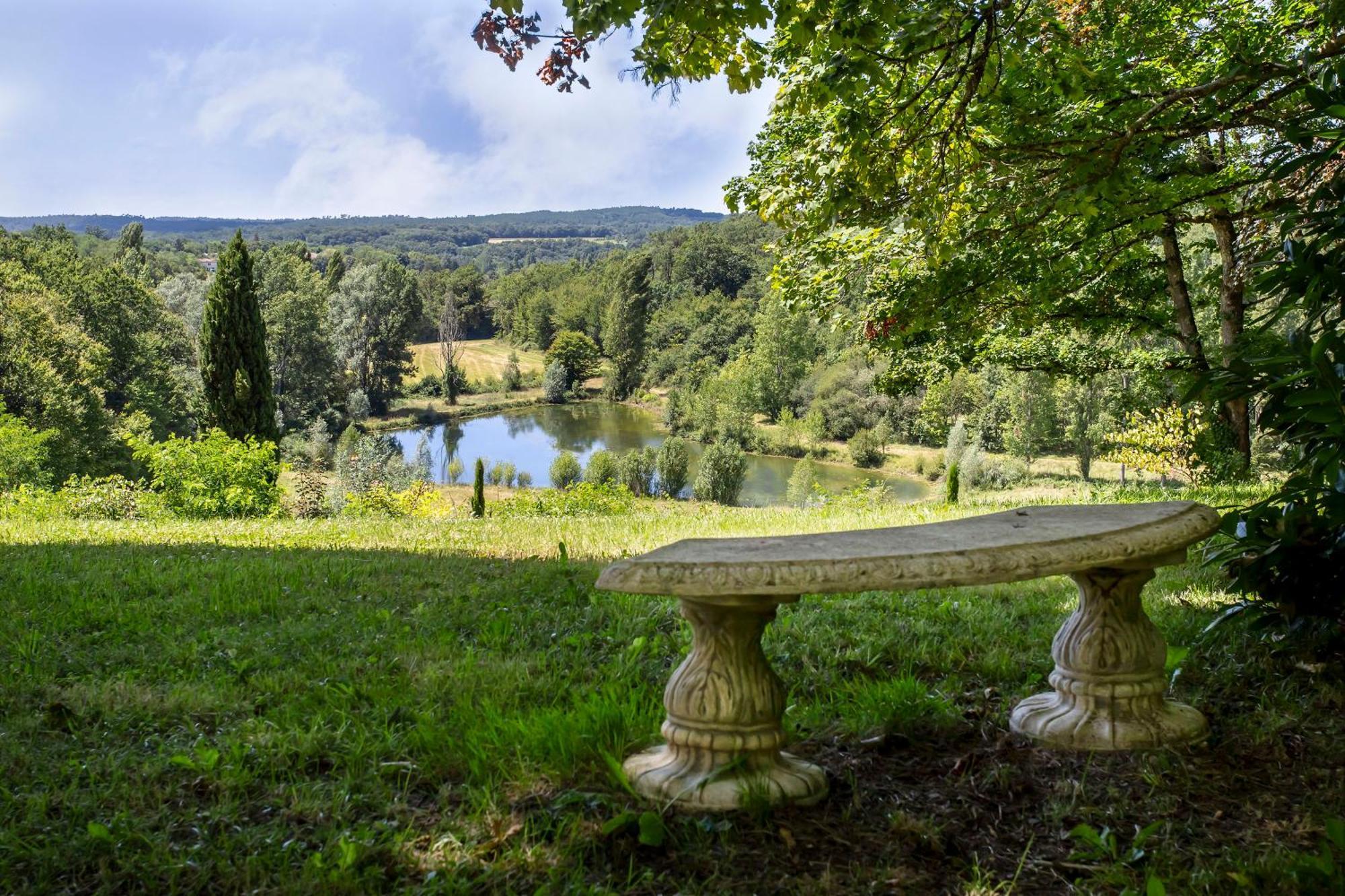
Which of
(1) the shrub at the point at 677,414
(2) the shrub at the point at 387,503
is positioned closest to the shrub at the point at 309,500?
(2) the shrub at the point at 387,503

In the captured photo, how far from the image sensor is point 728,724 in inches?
92.9

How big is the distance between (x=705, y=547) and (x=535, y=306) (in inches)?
3547

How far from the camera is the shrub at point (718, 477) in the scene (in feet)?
122

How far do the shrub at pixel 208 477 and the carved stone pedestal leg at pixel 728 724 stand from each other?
50.0 feet

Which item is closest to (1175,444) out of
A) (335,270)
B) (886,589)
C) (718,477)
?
(886,589)

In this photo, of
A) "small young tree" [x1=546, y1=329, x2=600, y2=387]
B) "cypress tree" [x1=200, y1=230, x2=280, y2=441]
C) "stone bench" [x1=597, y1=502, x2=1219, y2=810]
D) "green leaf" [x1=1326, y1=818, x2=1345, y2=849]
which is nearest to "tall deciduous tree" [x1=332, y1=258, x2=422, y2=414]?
"small young tree" [x1=546, y1=329, x2=600, y2=387]

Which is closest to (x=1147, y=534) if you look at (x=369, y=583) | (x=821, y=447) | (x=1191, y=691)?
(x=1191, y=691)

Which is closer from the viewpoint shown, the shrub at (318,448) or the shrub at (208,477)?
the shrub at (208,477)

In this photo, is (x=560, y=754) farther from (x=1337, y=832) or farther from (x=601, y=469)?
(x=601, y=469)

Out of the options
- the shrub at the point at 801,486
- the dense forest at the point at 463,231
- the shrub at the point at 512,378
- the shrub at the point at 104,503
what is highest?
the dense forest at the point at 463,231

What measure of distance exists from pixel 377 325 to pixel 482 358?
21.3 meters

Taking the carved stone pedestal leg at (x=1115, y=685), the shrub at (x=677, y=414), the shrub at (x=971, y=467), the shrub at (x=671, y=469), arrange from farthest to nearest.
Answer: the shrub at (x=677, y=414), the shrub at (x=671, y=469), the shrub at (x=971, y=467), the carved stone pedestal leg at (x=1115, y=685)

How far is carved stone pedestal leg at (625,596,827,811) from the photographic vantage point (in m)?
2.33

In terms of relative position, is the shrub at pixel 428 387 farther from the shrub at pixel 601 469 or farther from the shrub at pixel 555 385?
the shrub at pixel 601 469
